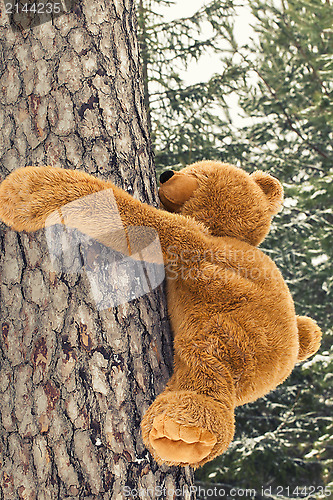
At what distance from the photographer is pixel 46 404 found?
1.07 meters

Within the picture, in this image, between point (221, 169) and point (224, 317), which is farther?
point (221, 169)

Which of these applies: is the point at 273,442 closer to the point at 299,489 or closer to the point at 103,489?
the point at 299,489

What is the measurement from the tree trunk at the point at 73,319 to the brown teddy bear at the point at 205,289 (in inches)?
4.8

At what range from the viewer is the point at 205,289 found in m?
1.06

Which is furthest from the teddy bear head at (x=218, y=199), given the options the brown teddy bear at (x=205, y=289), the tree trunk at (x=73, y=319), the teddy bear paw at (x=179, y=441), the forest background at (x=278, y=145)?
the forest background at (x=278, y=145)

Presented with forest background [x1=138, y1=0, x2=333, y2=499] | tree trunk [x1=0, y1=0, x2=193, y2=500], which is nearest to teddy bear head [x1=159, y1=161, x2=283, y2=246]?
tree trunk [x1=0, y1=0, x2=193, y2=500]

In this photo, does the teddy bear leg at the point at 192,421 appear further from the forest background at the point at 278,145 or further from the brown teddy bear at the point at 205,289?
the forest background at the point at 278,145

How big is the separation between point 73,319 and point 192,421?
0.40 metres

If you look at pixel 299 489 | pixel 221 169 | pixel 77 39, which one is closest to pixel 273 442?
pixel 299 489

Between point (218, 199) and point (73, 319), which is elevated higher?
point (218, 199)

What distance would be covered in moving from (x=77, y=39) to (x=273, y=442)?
188 inches

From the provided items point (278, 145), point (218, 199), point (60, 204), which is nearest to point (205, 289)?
point (218, 199)

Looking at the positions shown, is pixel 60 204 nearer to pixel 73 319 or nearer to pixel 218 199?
pixel 73 319

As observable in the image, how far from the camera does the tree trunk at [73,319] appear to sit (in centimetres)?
105
